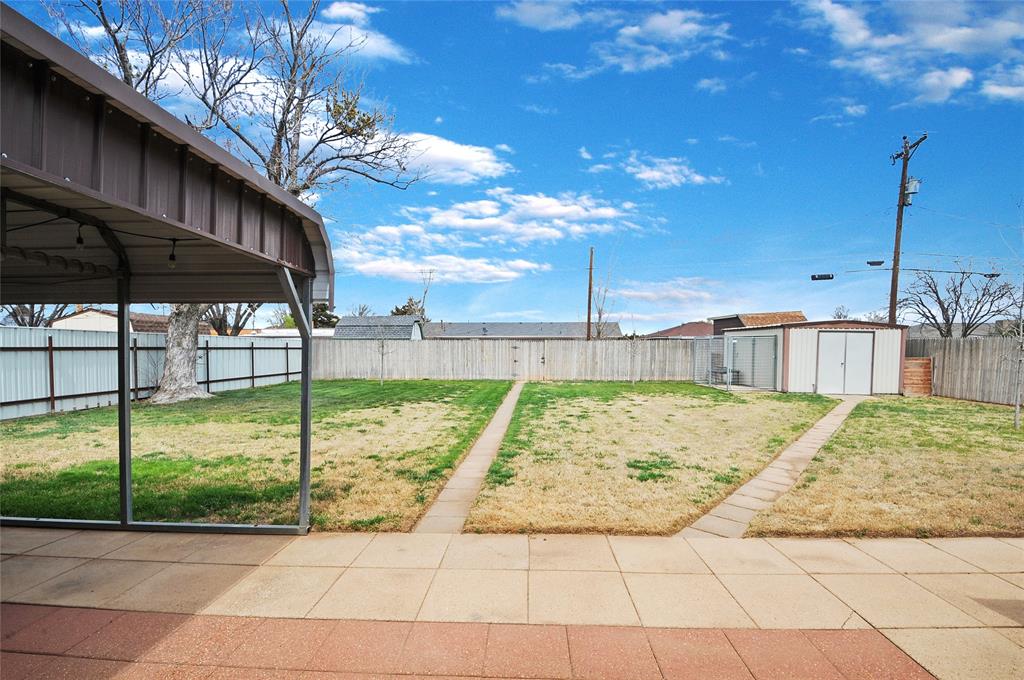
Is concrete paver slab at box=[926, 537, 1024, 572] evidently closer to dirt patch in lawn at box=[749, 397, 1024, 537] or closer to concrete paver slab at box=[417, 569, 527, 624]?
dirt patch in lawn at box=[749, 397, 1024, 537]

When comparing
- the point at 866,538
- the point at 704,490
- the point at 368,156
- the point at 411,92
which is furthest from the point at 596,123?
the point at 866,538

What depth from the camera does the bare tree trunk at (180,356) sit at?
13562 millimetres

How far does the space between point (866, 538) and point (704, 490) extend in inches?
61.9

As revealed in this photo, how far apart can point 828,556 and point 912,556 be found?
65cm

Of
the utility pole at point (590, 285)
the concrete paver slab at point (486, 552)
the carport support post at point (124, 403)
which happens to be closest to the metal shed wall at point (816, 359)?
the utility pole at point (590, 285)

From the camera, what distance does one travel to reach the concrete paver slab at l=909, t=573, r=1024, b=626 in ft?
9.55

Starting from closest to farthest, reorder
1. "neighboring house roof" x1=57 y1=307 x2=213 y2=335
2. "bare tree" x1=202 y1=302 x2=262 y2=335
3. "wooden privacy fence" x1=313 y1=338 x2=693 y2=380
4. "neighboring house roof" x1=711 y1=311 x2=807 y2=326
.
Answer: "wooden privacy fence" x1=313 y1=338 x2=693 y2=380, "neighboring house roof" x1=57 y1=307 x2=213 y2=335, "neighboring house roof" x1=711 y1=311 x2=807 y2=326, "bare tree" x1=202 y1=302 x2=262 y2=335

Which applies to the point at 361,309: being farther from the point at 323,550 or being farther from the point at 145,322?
the point at 323,550

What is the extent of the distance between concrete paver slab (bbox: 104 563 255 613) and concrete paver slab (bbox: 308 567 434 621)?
2.41ft

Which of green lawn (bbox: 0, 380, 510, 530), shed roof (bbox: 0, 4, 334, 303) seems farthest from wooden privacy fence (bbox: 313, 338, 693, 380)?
shed roof (bbox: 0, 4, 334, 303)

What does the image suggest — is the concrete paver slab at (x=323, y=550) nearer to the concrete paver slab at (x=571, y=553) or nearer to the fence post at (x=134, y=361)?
the concrete paver slab at (x=571, y=553)

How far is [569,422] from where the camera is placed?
33.5 ft

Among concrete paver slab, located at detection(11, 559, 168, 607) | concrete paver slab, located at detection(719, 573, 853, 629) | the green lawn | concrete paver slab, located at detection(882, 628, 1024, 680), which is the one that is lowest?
the green lawn

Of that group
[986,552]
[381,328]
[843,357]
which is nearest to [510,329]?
[381,328]
